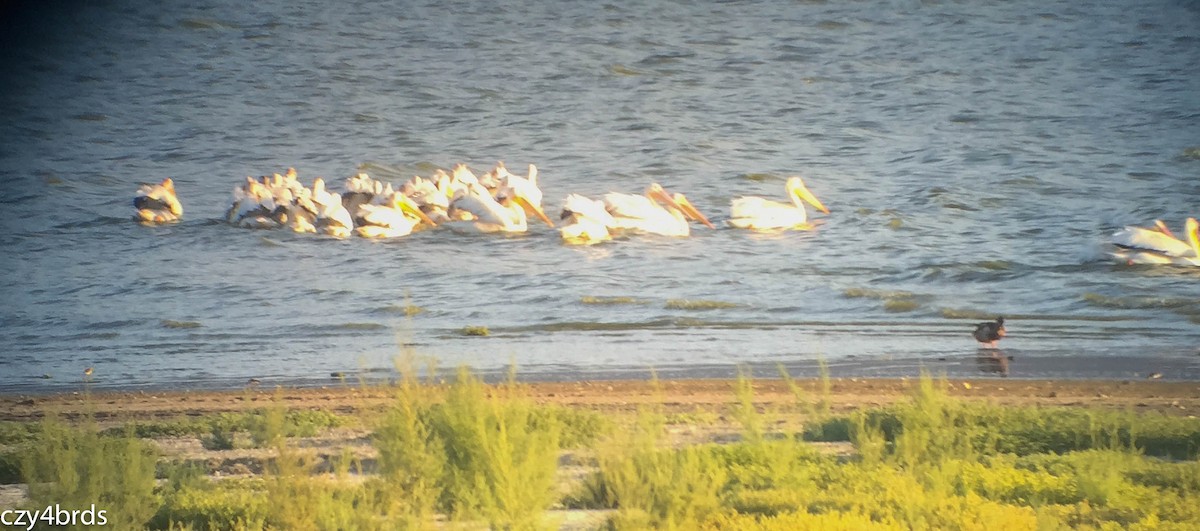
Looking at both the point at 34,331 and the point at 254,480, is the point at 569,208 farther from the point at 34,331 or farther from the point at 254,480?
the point at 254,480

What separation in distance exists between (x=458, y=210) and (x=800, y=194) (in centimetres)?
446

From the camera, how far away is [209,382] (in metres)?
10.0

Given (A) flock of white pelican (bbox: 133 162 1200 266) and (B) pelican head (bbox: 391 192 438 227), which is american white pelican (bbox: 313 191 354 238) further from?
(B) pelican head (bbox: 391 192 438 227)

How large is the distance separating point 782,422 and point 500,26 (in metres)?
24.9

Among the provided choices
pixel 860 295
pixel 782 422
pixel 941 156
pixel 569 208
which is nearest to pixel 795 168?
pixel 941 156

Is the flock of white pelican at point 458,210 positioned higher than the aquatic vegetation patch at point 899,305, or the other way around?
the flock of white pelican at point 458,210

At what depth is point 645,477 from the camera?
5922 millimetres

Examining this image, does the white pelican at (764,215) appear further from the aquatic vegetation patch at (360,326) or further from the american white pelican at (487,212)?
the aquatic vegetation patch at (360,326)

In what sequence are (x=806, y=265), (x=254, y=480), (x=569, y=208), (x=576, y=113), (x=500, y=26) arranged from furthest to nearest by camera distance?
(x=500, y=26) → (x=576, y=113) → (x=569, y=208) → (x=806, y=265) → (x=254, y=480)

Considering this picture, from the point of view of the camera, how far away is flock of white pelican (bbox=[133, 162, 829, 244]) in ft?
56.3

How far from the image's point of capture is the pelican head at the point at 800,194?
1873 cm

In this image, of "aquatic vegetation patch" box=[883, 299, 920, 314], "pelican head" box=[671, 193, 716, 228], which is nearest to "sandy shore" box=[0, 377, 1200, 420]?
"aquatic vegetation patch" box=[883, 299, 920, 314]

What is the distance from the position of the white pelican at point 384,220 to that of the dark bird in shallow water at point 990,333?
8569 mm

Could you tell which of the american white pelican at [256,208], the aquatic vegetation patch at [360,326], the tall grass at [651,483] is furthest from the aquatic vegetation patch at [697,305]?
the american white pelican at [256,208]
